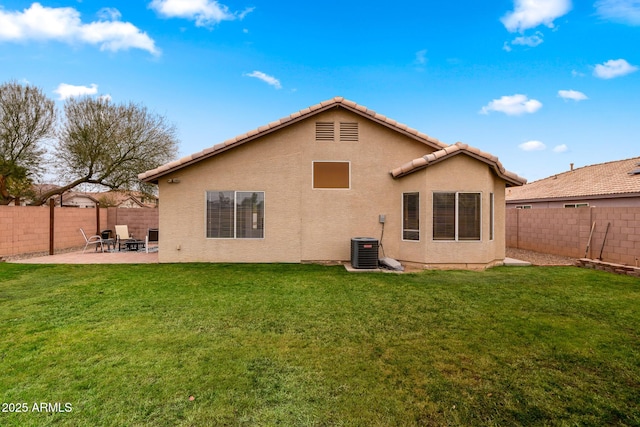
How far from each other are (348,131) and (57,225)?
12.6 metres

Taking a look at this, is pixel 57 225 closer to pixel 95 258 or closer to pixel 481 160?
pixel 95 258

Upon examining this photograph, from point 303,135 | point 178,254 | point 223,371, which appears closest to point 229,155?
point 303,135

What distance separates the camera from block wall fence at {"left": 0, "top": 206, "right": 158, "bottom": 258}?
1075 cm

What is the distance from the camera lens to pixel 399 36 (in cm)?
1481

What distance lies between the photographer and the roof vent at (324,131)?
10391 millimetres

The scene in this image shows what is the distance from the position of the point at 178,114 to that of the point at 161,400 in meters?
20.2

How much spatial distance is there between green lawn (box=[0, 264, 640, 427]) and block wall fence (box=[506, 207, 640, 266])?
13.4 feet

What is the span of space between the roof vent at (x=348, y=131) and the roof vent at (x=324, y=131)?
1.15 ft

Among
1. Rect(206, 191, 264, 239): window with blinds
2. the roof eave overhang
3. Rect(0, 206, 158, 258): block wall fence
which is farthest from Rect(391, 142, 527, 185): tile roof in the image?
Rect(0, 206, 158, 258): block wall fence

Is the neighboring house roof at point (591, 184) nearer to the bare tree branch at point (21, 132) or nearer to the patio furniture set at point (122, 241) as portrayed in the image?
the patio furniture set at point (122, 241)

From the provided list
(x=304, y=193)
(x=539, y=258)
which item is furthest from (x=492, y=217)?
(x=304, y=193)

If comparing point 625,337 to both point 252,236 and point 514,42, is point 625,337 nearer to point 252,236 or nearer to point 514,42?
point 252,236

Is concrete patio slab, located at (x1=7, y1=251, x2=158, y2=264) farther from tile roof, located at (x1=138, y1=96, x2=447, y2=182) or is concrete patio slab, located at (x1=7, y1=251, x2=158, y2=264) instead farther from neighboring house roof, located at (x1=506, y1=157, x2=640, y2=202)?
neighboring house roof, located at (x1=506, y1=157, x2=640, y2=202)

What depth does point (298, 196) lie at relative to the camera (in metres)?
10.3
